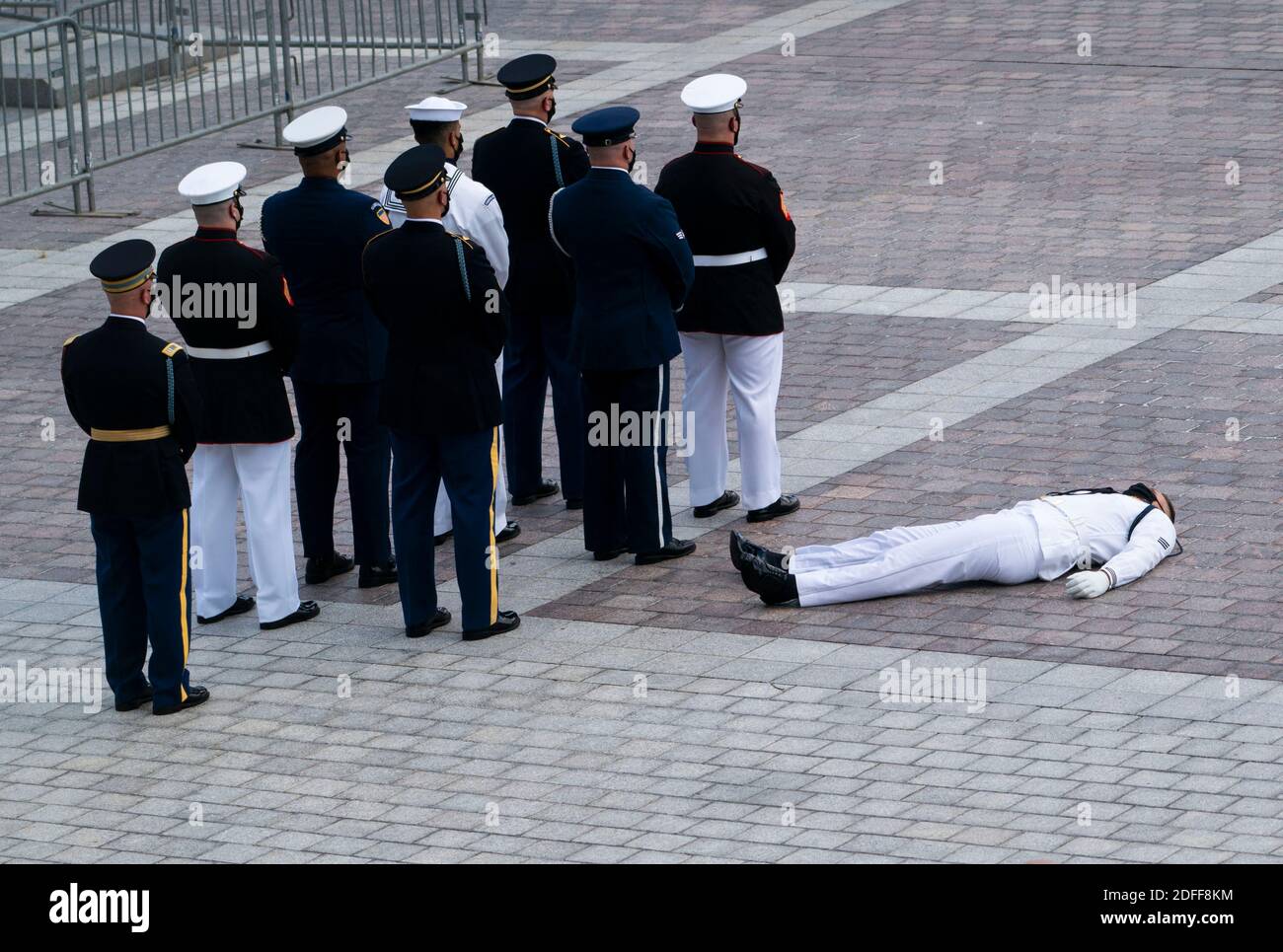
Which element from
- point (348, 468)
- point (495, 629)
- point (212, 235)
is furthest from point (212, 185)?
point (495, 629)

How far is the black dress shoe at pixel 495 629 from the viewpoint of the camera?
349 inches

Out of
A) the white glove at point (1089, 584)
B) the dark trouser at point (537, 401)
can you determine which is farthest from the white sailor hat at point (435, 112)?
the white glove at point (1089, 584)

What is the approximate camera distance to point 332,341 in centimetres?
928

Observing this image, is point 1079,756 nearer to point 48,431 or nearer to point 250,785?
point 250,785

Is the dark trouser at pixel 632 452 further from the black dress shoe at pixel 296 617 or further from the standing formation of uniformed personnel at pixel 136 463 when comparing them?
the standing formation of uniformed personnel at pixel 136 463

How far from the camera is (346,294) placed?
9.31 meters

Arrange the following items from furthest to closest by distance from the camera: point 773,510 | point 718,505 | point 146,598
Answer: point 718,505 < point 773,510 < point 146,598

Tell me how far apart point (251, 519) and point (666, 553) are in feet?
5.85

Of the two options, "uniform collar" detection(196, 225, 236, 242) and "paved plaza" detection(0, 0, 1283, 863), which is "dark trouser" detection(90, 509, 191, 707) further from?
"uniform collar" detection(196, 225, 236, 242)

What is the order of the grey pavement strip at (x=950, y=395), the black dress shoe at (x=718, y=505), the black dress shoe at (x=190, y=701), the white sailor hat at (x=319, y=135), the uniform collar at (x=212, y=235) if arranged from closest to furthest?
1. the black dress shoe at (x=190, y=701)
2. the uniform collar at (x=212, y=235)
3. the white sailor hat at (x=319, y=135)
4. the grey pavement strip at (x=950, y=395)
5. the black dress shoe at (x=718, y=505)

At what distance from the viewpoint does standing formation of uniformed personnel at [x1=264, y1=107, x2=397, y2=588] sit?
30.2 feet

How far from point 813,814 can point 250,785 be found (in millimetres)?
1937

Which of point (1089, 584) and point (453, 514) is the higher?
A: point (453, 514)

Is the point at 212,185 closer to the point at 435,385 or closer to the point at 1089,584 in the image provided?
the point at 435,385
